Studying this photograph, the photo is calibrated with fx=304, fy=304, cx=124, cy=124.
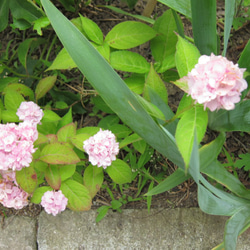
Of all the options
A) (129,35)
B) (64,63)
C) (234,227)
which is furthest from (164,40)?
(234,227)

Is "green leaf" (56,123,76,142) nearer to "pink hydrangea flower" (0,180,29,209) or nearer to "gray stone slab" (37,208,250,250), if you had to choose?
"pink hydrangea flower" (0,180,29,209)

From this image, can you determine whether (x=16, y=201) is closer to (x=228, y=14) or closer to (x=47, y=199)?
(x=47, y=199)

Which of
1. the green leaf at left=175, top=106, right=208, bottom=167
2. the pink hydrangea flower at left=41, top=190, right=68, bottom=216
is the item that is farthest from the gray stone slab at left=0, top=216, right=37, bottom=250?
the green leaf at left=175, top=106, right=208, bottom=167

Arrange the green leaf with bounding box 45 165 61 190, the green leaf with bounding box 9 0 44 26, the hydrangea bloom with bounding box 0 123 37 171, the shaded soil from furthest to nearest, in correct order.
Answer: the shaded soil < the green leaf with bounding box 9 0 44 26 < the green leaf with bounding box 45 165 61 190 < the hydrangea bloom with bounding box 0 123 37 171

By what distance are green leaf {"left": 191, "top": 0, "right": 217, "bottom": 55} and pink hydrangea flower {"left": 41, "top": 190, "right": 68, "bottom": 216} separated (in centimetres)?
66

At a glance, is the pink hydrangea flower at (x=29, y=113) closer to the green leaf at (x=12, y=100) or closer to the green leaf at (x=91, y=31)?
the green leaf at (x=12, y=100)

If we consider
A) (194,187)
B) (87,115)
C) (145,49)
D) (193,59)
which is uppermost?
(193,59)

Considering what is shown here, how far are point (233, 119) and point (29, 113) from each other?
681mm

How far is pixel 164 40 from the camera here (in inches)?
45.2

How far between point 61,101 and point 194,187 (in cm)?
73

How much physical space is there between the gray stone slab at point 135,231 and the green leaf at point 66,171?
0.41 m

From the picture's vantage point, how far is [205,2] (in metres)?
0.78

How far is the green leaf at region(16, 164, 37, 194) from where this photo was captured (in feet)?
3.16

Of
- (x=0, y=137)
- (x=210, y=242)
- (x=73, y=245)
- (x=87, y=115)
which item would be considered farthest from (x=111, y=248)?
(x=0, y=137)
